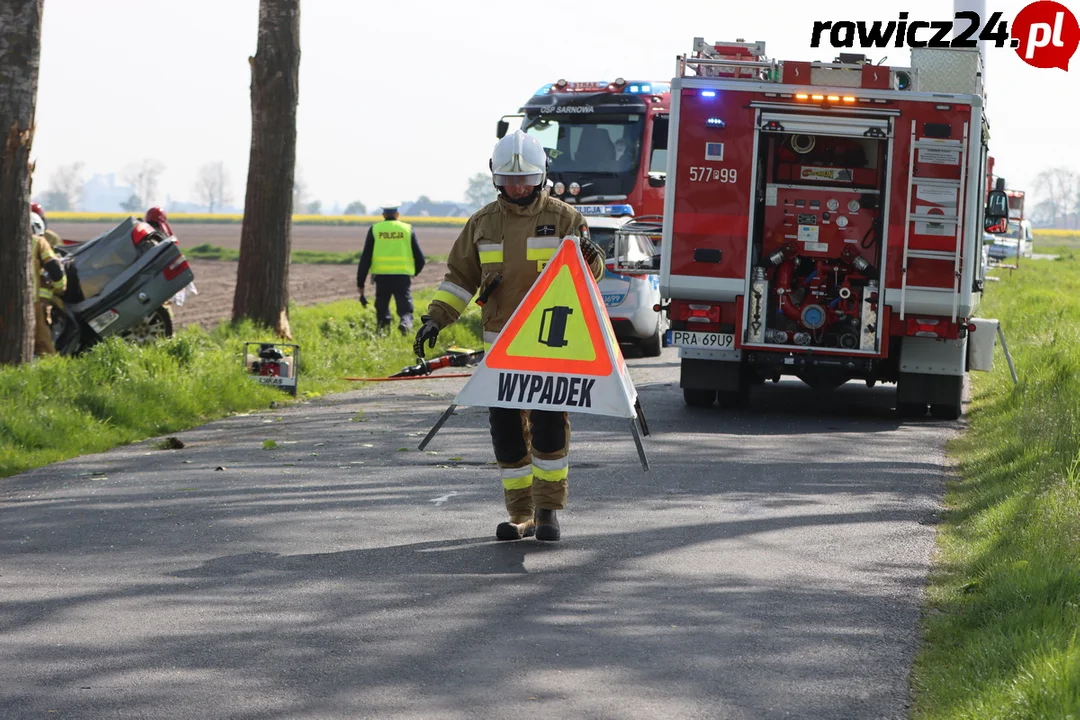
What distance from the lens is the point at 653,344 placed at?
2020 cm

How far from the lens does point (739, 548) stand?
7758 millimetres

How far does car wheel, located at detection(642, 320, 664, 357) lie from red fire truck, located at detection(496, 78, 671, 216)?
4.06 meters

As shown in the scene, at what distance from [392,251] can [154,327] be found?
373 centimetres

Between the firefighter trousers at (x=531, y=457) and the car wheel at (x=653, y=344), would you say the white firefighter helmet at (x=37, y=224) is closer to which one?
the car wheel at (x=653, y=344)

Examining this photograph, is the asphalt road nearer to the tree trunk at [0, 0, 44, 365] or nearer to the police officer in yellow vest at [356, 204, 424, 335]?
the tree trunk at [0, 0, 44, 365]

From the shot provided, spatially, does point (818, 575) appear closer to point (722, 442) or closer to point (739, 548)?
point (739, 548)

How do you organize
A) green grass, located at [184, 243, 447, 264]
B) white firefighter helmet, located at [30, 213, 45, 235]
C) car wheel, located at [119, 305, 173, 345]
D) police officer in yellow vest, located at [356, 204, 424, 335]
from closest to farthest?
white firefighter helmet, located at [30, 213, 45, 235] < car wheel, located at [119, 305, 173, 345] < police officer in yellow vest, located at [356, 204, 424, 335] < green grass, located at [184, 243, 447, 264]

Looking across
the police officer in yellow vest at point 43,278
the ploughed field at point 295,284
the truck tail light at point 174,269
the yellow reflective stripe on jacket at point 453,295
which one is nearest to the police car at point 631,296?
the ploughed field at point 295,284

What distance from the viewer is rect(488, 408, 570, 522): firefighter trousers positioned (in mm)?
7762

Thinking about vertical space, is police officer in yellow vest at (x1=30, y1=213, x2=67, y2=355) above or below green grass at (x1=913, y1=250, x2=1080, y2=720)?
above

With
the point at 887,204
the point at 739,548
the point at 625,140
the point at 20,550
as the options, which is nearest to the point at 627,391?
the point at 739,548

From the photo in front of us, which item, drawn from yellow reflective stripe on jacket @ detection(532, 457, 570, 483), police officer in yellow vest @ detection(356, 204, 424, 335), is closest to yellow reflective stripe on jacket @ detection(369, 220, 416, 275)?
police officer in yellow vest @ detection(356, 204, 424, 335)

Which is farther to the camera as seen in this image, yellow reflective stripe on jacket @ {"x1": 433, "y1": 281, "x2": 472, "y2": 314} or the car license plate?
the car license plate

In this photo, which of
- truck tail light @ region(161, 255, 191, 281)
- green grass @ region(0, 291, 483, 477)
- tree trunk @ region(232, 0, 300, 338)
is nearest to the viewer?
green grass @ region(0, 291, 483, 477)
